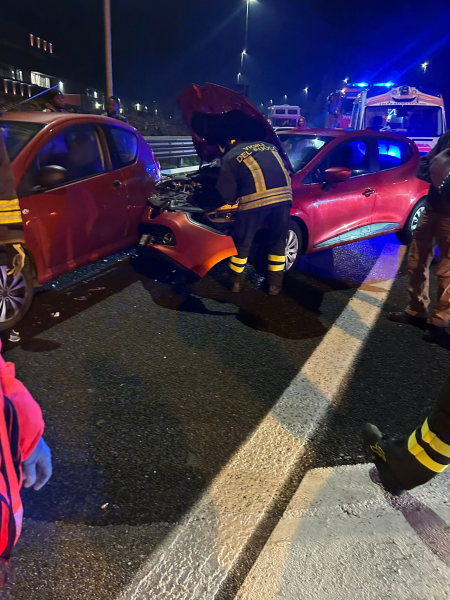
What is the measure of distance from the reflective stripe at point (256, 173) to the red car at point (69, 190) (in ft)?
5.31

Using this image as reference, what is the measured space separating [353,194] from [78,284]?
146 inches

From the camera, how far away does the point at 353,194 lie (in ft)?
20.1

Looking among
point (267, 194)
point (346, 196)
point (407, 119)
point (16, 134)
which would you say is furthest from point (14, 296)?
point (407, 119)

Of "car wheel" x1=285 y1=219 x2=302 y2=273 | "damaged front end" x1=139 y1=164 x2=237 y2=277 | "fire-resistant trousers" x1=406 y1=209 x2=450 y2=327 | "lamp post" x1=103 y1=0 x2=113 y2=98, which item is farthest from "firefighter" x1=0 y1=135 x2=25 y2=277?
"lamp post" x1=103 y1=0 x2=113 y2=98

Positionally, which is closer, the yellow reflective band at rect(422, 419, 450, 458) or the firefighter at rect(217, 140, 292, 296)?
the yellow reflective band at rect(422, 419, 450, 458)

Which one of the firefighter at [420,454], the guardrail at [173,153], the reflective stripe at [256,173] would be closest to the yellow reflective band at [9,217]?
the reflective stripe at [256,173]

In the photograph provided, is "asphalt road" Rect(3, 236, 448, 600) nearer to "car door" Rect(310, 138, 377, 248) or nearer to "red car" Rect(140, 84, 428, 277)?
"red car" Rect(140, 84, 428, 277)

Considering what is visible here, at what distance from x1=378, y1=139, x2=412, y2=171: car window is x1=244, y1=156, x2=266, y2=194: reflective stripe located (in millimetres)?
2829

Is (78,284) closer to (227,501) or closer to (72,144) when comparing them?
(72,144)

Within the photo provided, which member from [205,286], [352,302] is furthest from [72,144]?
[352,302]

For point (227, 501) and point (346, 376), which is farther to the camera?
point (346, 376)

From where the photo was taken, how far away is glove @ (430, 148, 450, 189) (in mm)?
3781

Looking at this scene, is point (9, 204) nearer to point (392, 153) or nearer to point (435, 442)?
point (435, 442)

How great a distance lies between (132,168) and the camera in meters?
5.58
